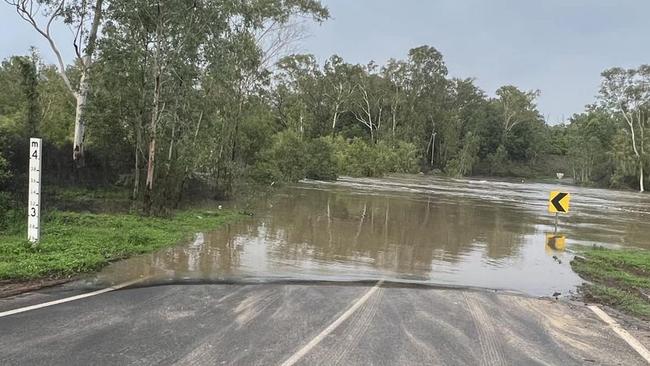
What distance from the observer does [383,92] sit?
3573 inches

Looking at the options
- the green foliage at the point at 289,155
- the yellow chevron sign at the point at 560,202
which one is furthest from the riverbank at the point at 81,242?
the green foliage at the point at 289,155

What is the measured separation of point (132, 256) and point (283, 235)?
5.21 meters

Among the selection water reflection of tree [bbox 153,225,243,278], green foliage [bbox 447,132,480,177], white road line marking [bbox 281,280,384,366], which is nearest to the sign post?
water reflection of tree [bbox 153,225,243,278]

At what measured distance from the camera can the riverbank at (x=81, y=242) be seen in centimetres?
853

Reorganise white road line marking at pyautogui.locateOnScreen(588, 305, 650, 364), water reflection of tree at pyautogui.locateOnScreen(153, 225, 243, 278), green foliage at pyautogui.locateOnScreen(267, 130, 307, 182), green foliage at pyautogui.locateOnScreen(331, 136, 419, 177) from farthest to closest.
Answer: green foliage at pyautogui.locateOnScreen(331, 136, 419, 177)
green foliage at pyautogui.locateOnScreen(267, 130, 307, 182)
water reflection of tree at pyautogui.locateOnScreen(153, 225, 243, 278)
white road line marking at pyautogui.locateOnScreen(588, 305, 650, 364)

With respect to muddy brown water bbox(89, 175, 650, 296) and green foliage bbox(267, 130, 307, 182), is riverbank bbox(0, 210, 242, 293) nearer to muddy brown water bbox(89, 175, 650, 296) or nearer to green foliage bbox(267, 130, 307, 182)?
muddy brown water bbox(89, 175, 650, 296)

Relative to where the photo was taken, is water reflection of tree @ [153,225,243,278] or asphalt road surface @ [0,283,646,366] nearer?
asphalt road surface @ [0,283,646,366]

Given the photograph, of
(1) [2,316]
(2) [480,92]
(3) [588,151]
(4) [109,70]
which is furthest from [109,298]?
(2) [480,92]

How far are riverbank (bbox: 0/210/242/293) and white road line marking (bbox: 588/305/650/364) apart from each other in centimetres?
765

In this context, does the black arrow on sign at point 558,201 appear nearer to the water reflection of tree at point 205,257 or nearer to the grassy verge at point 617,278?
the grassy verge at point 617,278

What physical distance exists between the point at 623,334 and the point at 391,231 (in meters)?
10.4

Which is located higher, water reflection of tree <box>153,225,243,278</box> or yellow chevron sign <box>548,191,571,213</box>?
yellow chevron sign <box>548,191,571,213</box>

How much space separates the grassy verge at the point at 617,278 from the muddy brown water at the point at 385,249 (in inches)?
15.3

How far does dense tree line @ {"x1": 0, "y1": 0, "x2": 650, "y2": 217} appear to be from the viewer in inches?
679
